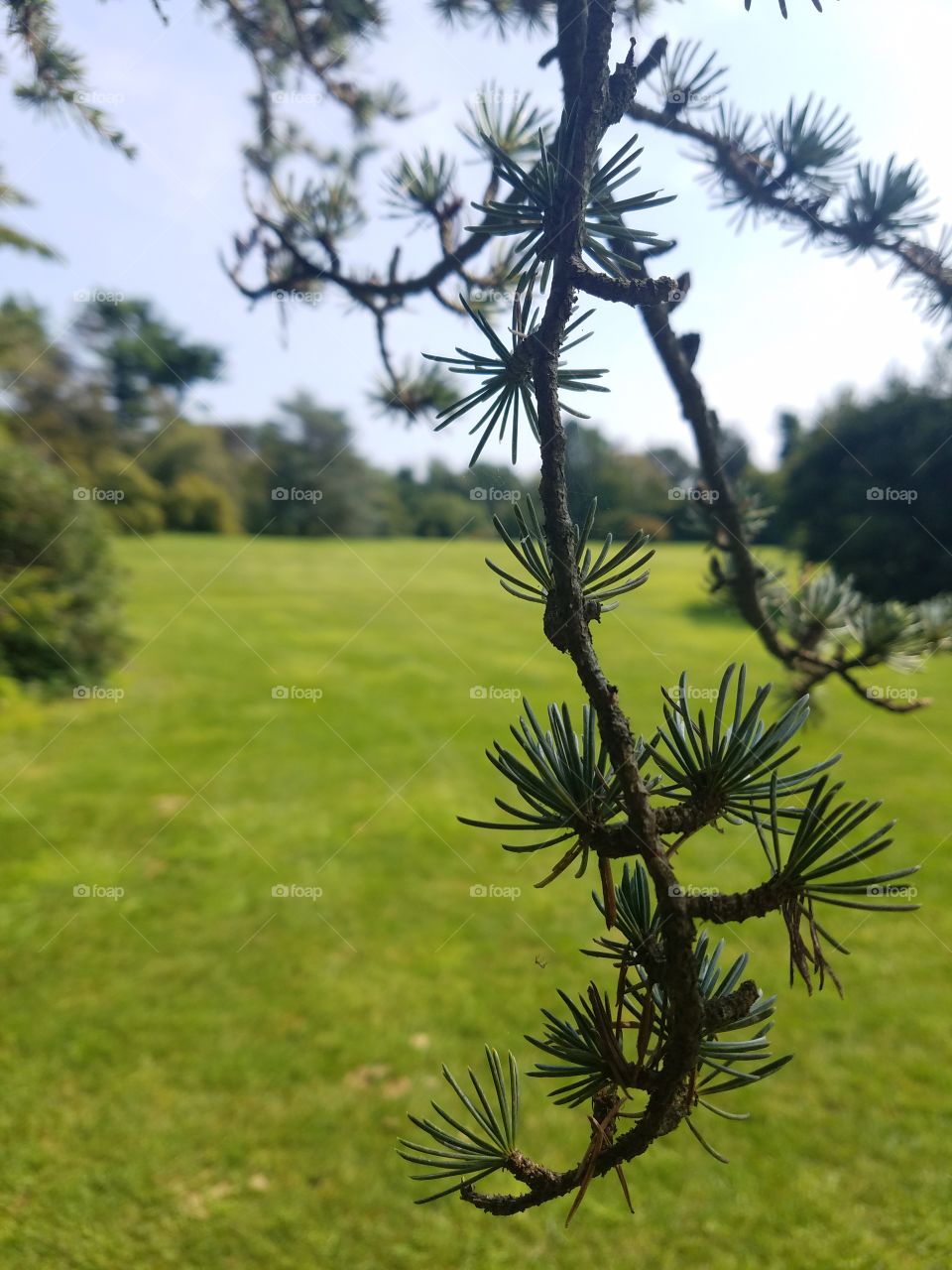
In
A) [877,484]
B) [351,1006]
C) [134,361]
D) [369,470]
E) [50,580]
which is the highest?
[134,361]

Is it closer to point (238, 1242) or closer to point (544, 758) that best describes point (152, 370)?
point (238, 1242)

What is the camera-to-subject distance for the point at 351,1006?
242 cm

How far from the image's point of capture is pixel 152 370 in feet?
49.0

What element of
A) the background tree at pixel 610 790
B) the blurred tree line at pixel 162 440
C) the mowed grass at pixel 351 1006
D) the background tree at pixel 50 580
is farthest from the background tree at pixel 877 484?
the blurred tree line at pixel 162 440

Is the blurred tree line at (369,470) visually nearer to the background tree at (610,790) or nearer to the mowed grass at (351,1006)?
the background tree at (610,790)

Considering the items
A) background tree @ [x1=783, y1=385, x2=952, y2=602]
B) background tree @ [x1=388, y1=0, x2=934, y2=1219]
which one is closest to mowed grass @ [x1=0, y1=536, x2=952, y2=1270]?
A: background tree @ [x1=388, y1=0, x2=934, y2=1219]

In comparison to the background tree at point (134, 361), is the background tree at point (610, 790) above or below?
below

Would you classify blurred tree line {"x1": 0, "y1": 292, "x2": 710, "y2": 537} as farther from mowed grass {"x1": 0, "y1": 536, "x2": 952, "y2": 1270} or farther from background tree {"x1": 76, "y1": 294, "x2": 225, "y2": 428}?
mowed grass {"x1": 0, "y1": 536, "x2": 952, "y2": 1270}

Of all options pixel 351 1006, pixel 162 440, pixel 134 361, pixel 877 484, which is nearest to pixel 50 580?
pixel 351 1006

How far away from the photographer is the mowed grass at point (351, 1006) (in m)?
1.65

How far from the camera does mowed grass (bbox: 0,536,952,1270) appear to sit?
65.1 inches

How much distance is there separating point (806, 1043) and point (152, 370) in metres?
16.0

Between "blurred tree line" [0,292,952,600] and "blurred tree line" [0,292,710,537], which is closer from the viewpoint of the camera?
"blurred tree line" [0,292,952,600]

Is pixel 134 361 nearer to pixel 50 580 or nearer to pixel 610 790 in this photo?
pixel 50 580
